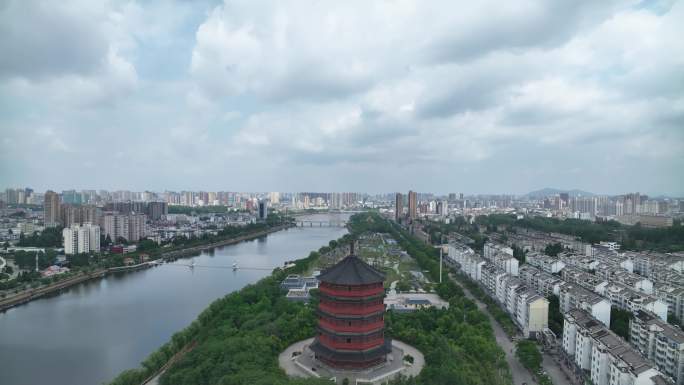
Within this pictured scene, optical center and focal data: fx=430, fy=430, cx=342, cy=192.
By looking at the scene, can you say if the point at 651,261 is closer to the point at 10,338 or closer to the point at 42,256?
the point at 10,338

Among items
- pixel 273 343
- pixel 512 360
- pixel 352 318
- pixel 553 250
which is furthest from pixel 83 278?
pixel 553 250

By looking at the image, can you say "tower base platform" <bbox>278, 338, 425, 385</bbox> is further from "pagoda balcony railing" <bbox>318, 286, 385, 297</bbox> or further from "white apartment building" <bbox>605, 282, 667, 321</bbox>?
"white apartment building" <bbox>605, 282, 667, 321</bbox>

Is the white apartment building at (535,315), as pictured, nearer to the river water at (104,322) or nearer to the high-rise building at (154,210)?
the river water at (104,322)

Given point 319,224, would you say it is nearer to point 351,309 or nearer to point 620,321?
point 620,321

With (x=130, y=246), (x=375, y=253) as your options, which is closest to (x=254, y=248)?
(x=130, y=246)

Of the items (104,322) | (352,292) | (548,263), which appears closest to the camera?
(352,292)

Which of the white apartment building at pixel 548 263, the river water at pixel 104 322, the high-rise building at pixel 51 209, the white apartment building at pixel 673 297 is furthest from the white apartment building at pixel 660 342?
the high-rise building at pixel 51 209
